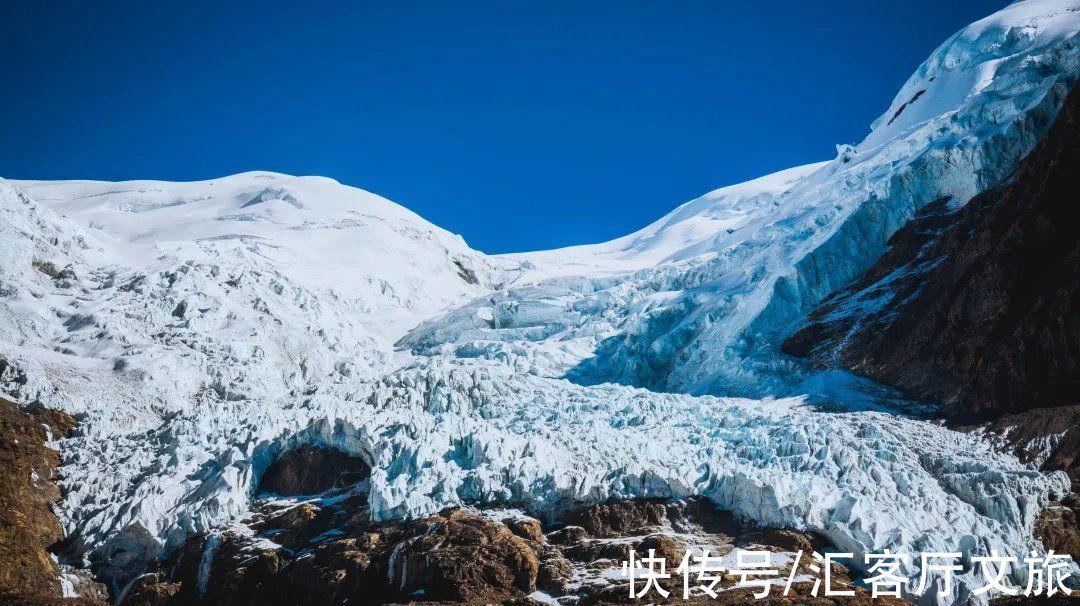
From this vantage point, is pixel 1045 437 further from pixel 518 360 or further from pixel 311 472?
pixel 311 472

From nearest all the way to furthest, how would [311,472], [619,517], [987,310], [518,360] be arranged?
[619,517] → [311,472] → [987,310] → [518,360]

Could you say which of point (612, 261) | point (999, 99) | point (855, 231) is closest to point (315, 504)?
point (855, 231)

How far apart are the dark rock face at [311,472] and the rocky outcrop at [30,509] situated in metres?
6.62

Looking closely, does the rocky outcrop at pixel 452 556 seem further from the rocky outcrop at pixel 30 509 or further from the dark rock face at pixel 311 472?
the rocky outcrop at pixel 30 509

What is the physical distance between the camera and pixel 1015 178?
135 ft

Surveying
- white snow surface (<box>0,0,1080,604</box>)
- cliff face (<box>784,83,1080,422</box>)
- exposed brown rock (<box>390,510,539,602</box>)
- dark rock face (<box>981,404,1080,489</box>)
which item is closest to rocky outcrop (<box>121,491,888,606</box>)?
exposed brown rock (<box>390,510,539,602</box>)

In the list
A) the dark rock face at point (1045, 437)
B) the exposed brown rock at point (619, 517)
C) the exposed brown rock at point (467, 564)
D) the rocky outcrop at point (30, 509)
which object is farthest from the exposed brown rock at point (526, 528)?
the dark rock face at point (1045, 437)

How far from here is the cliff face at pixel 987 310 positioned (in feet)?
112

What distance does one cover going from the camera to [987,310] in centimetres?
3709

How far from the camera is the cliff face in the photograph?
34.1 meters

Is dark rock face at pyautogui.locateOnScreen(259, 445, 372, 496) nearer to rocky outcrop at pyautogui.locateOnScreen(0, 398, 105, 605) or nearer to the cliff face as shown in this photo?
rocky outcrop at pyautogui.locateOnScreen(0, 398, 105, 605)

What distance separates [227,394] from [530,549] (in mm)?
18826

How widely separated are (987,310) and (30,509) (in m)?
35.8

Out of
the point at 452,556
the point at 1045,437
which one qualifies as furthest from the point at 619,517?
the point at 1045,437
